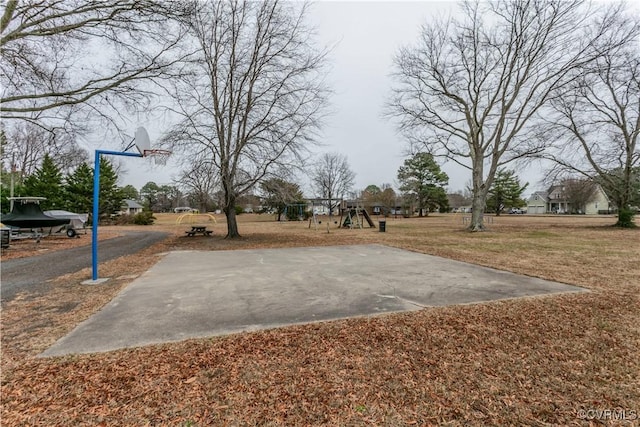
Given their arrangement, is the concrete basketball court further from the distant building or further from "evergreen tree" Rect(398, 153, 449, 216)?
the distant building

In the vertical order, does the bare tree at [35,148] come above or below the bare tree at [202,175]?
above

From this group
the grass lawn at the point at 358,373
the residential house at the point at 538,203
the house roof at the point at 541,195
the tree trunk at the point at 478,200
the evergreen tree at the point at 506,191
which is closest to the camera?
the grass lawn at the point at 358,373

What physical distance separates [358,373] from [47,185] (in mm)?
35043

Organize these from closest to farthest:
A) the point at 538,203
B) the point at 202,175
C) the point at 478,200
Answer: the point at 202,175 → the point at 478,200 → the point at 538,203

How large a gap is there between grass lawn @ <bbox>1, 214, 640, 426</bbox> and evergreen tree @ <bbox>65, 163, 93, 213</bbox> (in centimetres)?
3034

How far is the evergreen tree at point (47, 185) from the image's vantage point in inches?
1008

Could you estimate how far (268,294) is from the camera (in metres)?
4.67

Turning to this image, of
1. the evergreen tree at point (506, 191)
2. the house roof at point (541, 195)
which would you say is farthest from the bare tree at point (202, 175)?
the house roof at point (541, 195)

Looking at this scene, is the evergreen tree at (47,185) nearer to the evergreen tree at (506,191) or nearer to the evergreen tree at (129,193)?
the evergreen tree at (129,193)

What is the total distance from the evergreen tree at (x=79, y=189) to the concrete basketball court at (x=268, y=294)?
2741 cm

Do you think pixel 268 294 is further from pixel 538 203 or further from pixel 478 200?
pixel 538 203

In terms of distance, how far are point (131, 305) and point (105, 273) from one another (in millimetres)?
3176

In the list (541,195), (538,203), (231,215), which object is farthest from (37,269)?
(541,195)

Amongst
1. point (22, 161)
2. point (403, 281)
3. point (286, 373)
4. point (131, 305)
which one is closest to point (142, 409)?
point (286, 373)
